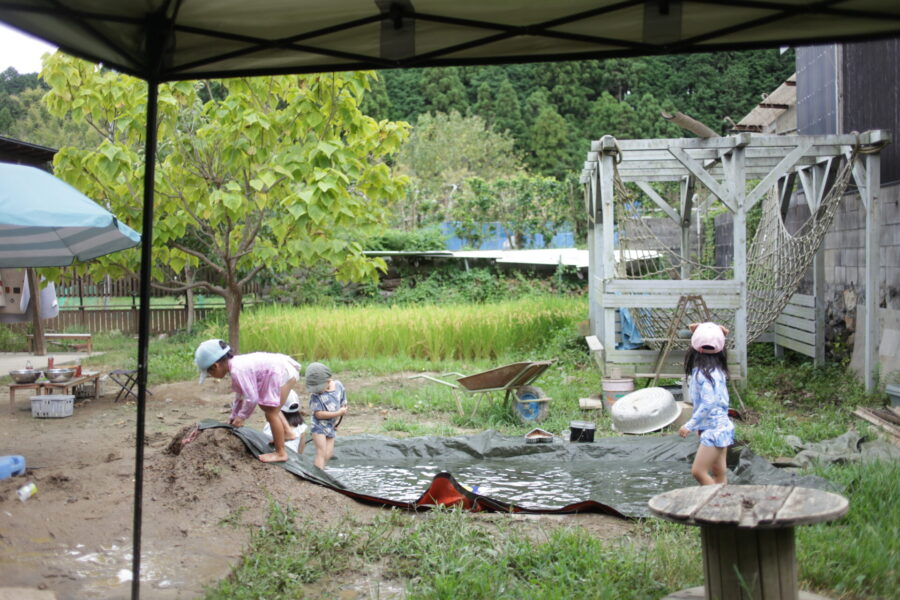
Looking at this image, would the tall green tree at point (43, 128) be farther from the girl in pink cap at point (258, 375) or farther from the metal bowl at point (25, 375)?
the girl in pink cap at point (258, 375)

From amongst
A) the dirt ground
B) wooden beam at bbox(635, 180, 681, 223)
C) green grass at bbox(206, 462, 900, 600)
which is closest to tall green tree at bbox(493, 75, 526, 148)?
wooden beam at bbox(635, 180, 681, 223)

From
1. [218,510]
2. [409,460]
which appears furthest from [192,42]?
[409,460]

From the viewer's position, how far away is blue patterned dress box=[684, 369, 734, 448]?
4.93m

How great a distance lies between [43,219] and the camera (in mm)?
6301

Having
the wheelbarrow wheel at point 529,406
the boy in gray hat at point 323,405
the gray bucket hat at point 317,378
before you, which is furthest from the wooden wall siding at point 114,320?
the gray bucket hat at point 317,378

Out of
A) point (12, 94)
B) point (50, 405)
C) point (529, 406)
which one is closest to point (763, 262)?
point (529, 406)

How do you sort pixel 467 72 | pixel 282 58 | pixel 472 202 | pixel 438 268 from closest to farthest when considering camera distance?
pixel 282 58, pixel 438 268, pixel 472 202, pixel 467 72

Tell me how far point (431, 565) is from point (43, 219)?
13.9 ft

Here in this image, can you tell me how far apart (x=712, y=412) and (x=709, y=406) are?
0.13 ft

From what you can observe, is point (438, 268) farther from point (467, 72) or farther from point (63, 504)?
point (467, 72)

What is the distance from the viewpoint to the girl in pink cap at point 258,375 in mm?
5246

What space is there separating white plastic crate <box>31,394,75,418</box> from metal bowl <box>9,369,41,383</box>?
37cm

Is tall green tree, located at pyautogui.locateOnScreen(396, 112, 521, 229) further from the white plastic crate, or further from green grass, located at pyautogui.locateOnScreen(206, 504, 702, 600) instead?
green grass, located at pyautogui.locateOnScreen(206, 504, 702, 600)

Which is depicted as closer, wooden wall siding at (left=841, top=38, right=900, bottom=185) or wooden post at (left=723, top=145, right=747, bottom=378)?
wooden post at (left=723, top=145, right=747, bottom=378)
